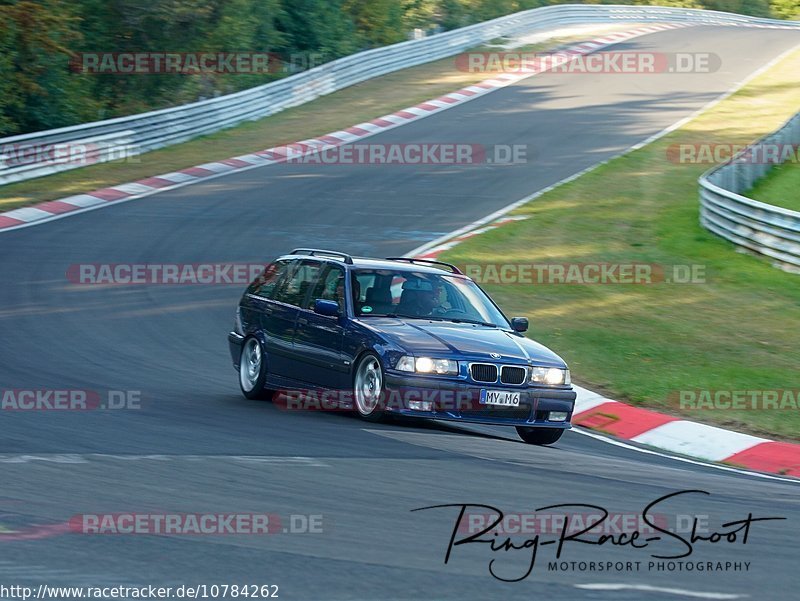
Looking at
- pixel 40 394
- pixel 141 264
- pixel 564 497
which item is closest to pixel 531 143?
pixel 141 264

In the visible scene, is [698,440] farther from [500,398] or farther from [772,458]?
[500,398]

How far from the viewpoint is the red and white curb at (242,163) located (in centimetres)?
2311

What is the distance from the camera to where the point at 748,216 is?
21.2 m

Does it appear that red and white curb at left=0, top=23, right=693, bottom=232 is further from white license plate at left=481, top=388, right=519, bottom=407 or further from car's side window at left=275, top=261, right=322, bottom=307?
white license plate at left=481, top=388, right=519, bottom=407

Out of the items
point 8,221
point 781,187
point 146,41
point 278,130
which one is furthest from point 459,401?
point 146,41

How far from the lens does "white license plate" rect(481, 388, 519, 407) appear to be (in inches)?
406

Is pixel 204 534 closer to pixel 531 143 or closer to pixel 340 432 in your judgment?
pixel 340 432

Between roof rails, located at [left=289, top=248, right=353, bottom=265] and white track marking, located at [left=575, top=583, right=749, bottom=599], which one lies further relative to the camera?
roof rails, located at [left=289, top=248, right=353, bottom=265]

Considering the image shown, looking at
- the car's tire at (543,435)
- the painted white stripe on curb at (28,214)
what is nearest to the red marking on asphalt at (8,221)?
the painted white stripe on curb at (28,214)

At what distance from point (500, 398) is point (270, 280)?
11.0ft

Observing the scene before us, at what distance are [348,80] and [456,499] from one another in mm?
33391

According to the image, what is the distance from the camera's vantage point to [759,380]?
1360cm

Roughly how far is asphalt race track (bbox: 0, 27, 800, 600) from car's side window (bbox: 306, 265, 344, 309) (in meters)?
1.10

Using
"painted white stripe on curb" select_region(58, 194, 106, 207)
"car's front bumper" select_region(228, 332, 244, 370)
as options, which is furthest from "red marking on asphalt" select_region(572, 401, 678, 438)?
"painted white stripe on curb" select_region(58, 194, 106, 207)
